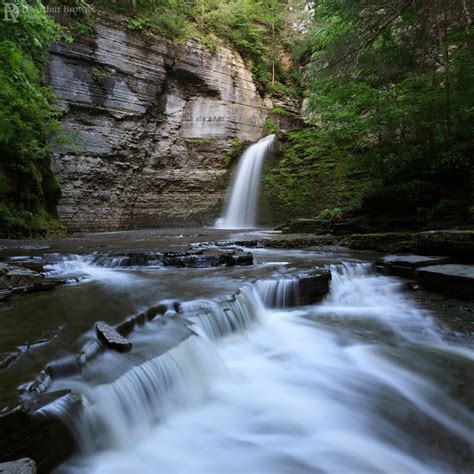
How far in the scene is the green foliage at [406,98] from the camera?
723 centimetres

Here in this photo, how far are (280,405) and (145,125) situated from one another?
17.4 m

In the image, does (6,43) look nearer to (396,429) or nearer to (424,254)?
(396,429)

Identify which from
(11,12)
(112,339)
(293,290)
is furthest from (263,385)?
(11,12)

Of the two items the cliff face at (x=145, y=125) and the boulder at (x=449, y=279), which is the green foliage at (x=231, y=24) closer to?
the cliff face at (x=145, y=125)

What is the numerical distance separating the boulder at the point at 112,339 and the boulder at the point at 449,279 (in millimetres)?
4539

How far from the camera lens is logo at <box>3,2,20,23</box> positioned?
3.82 meters

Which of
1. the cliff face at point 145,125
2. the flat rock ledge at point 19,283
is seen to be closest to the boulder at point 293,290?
the flat rock ledge at point 19,283

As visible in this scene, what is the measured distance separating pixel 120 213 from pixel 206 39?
11.8m

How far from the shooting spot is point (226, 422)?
2562 millimetres

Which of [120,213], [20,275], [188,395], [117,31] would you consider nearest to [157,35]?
[117,31]

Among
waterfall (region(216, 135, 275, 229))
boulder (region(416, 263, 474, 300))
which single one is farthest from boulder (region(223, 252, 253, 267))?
waterfall (region(216, 135, 275, 229))

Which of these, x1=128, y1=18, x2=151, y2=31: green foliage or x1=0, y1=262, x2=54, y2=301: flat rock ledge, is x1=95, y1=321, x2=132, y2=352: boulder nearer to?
x1=0, y1=262, x2=54, y2=301: flat rock ledge

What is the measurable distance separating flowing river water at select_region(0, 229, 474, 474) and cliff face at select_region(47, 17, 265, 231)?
506 inches

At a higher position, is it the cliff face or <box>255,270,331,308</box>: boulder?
the cliff face
